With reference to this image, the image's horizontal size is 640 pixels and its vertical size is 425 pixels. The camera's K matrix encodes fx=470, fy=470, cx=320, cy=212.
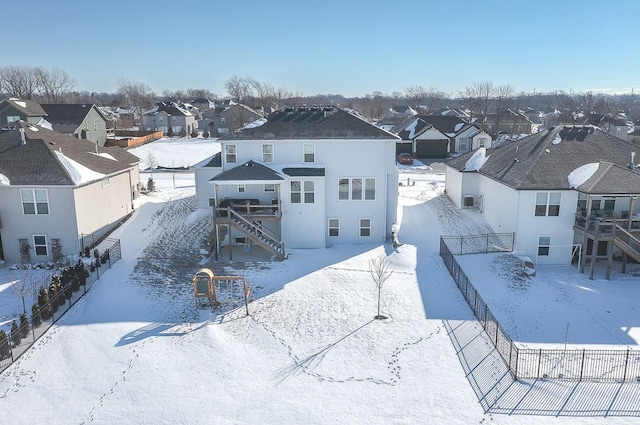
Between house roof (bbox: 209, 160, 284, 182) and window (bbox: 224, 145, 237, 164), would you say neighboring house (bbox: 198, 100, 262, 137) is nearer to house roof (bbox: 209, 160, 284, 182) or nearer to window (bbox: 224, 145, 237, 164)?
window (bbox: 224, 145, 237, 164)

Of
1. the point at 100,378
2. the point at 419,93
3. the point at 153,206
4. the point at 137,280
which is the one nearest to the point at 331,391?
the point at 100,378

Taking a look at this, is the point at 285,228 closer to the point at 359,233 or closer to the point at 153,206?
the point at 359,233

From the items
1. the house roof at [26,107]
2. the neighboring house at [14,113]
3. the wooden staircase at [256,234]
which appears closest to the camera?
the wooden staircase at [256,234]

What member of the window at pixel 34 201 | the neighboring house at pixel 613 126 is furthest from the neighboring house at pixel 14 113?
the neighboring house at pixel 613 126

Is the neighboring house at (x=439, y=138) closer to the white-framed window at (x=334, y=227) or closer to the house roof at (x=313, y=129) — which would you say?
the house roof at (x=313, y=129)

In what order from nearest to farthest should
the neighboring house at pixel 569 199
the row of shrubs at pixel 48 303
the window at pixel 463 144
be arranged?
the row of shrubs at pixel 48 303
the neighboring house at pixel 569 199
the window at pixel 463 144

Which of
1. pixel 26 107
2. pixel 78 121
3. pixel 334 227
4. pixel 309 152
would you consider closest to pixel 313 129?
pixel 309 152

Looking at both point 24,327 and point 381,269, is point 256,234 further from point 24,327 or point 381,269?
point 24,327

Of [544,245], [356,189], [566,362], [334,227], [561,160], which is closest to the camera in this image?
[566,362]
